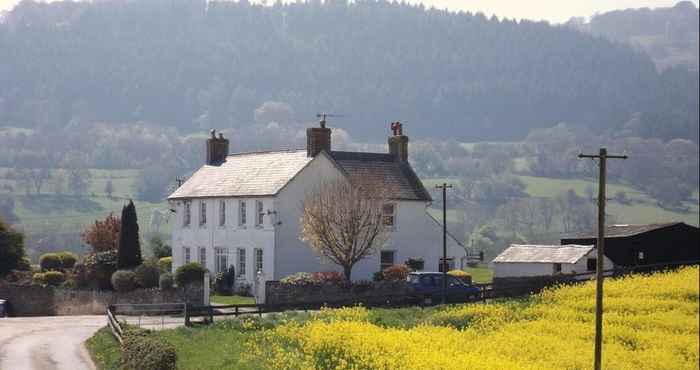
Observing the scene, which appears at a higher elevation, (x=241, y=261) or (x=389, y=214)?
(x=389, y=214)

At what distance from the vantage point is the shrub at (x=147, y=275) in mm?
71062

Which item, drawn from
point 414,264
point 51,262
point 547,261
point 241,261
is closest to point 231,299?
point 241,261

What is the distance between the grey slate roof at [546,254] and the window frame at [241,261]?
1877cm

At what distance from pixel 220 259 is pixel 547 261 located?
72.9 feet

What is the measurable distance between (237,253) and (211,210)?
4784mm

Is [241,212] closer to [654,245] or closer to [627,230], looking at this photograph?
[627,230]

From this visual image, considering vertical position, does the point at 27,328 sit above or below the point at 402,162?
below

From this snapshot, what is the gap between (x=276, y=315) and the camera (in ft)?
176

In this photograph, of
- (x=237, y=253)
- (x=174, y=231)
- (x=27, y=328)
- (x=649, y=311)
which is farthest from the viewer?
(x=174, y=231)

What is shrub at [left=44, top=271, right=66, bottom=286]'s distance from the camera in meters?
77.8

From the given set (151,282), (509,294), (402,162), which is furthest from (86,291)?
(509,294)

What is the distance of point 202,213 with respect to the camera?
79875mm

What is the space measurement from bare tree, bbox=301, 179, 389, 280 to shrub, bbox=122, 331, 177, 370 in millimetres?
28400

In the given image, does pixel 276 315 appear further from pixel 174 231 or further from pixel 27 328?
pixel 174 231
